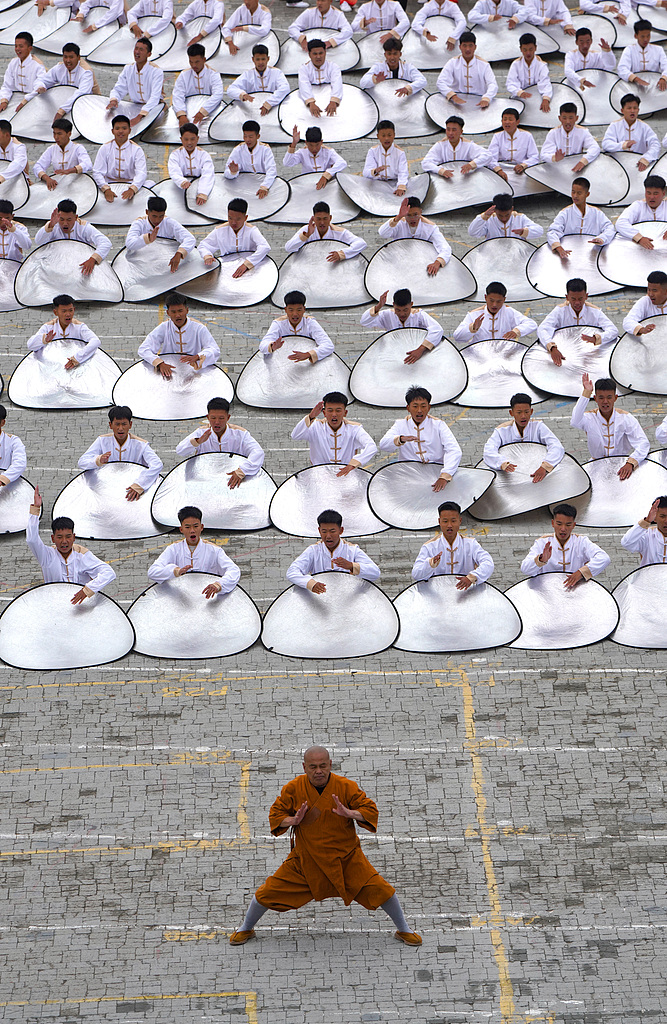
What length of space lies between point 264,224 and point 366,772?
290 inches

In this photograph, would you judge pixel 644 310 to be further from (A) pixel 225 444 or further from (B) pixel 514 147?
(A) pixel 225 444

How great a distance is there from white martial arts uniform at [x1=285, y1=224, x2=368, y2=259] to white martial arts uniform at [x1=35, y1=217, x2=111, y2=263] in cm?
180

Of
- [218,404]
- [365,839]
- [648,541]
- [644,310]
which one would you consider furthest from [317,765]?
[644,310]

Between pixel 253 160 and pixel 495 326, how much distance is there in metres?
3.91

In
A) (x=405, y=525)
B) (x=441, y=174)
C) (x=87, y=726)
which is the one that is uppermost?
(x=441, y=174)

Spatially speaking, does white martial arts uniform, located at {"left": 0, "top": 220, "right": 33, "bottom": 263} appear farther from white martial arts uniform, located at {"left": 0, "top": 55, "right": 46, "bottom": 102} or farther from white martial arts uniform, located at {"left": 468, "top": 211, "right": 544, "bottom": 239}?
white martial arts uniform, located at {"left": 468, "top": 211, "right": 544, "bottom": 239}

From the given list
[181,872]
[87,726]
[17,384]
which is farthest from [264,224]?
[181,872]

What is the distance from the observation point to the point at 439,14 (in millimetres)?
18219

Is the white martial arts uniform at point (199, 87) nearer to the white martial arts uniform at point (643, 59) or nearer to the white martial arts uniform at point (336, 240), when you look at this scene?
the white martial arts uniform at point (336, 240)

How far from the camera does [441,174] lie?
605 inches

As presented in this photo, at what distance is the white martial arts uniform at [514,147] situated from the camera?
1575cm

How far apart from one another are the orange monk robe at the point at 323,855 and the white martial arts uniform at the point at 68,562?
3.04 meters

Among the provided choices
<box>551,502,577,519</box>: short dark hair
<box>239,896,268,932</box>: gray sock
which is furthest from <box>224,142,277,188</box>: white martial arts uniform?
<box>239,896,268,932</box>: gray sock

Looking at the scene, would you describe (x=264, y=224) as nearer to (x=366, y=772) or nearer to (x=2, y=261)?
(x=2, y=261)
